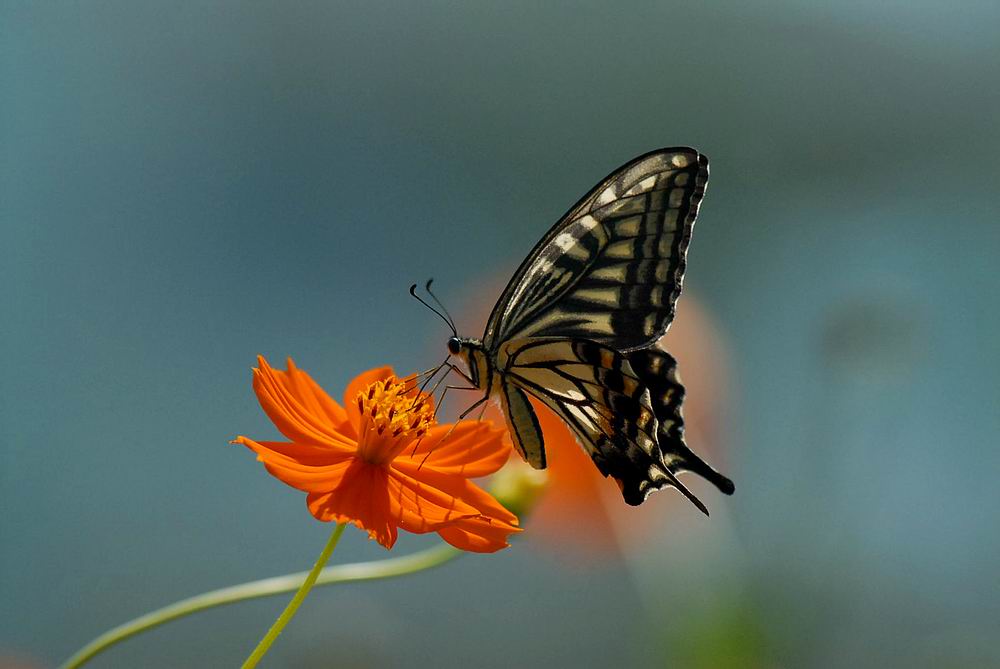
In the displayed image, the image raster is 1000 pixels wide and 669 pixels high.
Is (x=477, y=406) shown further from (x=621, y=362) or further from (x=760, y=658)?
(x=760, y=658)

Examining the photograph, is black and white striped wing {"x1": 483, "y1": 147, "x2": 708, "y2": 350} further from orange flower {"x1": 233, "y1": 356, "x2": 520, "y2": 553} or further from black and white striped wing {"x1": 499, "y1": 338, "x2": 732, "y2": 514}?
orange flower {"x1": 233, "y1": 356, "x2": 520, "y2": 553}

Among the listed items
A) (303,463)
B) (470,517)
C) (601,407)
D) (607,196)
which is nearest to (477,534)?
(470,517)

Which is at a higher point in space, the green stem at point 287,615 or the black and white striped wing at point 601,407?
the black and white striped wing at point 601,407

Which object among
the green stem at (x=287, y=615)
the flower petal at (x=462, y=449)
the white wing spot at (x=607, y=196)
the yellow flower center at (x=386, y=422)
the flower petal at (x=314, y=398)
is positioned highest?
the white wing spot at (x=607, y=196)

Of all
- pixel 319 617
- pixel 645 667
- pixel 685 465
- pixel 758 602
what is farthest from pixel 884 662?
pixel 685 465

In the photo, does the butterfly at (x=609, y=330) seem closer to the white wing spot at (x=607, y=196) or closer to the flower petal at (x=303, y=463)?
the white wing spot at (x=607, y=196)

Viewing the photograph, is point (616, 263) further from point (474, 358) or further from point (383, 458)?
point (383, 458)

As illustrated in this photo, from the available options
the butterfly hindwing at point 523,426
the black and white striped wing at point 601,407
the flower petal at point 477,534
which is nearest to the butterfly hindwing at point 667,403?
the black and white striped wing at point 601,407
